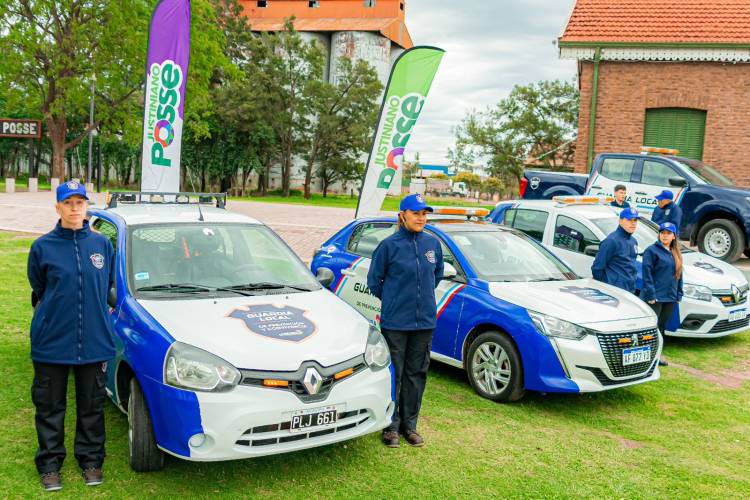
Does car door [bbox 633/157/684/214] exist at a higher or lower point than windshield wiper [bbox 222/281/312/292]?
higher

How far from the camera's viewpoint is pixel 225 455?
389 cm

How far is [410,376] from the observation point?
5.04 meters

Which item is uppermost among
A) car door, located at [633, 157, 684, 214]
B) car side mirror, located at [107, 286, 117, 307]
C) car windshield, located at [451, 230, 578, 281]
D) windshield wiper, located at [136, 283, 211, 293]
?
car door, located at [633, 157, 684, 214]

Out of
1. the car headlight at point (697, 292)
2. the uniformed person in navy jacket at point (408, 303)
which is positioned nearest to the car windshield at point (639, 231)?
the car headlight at point (697, 292)

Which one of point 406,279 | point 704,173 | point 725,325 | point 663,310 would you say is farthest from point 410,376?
point 704,173

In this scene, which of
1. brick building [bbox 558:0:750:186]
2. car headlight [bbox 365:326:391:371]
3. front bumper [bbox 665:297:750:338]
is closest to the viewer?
car headlight [bbox 365:326:391:371]

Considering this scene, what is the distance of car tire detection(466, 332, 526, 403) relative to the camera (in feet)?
19.0

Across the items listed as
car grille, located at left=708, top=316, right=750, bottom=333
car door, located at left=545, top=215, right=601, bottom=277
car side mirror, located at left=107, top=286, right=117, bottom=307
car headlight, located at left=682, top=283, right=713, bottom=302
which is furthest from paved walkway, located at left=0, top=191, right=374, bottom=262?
car side mirror, located at left=107, top=286, right=117, bottom=307

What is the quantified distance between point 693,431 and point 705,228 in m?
8.94

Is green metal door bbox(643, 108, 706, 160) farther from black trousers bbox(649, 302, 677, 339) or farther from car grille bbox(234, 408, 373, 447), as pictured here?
car grille bbox(234, 408, 373, 447)

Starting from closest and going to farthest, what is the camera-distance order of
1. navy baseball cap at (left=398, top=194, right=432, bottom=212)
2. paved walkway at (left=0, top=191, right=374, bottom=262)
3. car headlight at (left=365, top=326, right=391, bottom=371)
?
car headlight at (left=365, top=326, right=391, bottom=371) → navy baseball cap at (left=398, top=194, right=432, bottom=212) → paved walkway at (left=0, top=191, right=374, bottom=262)

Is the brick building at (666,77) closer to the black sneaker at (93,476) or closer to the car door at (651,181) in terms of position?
the car door at (651,181)

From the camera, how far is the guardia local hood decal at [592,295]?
20.0 feet

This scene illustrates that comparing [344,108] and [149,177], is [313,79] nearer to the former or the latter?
[344,108]
